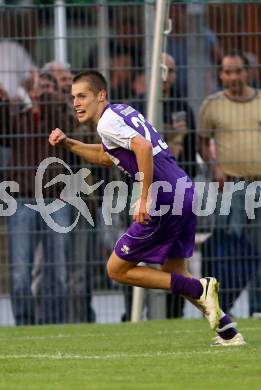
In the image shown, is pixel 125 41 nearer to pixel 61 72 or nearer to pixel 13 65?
pixel 61 72

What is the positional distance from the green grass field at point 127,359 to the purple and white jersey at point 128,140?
1268mm

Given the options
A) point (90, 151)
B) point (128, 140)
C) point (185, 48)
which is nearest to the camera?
point (128, 140)

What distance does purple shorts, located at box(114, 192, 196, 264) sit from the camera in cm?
962

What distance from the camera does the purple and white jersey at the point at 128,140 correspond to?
9.43m

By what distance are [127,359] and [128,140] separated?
157 centimetres

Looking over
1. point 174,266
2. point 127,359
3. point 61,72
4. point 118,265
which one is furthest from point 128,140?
point 61,72

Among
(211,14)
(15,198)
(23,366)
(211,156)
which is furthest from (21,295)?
(23,366)

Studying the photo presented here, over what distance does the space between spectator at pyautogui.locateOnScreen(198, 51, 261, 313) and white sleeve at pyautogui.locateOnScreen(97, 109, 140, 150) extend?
3.64 metres

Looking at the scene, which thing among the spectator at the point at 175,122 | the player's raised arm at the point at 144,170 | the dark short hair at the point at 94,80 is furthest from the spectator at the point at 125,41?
the player's raised arm at the point at 144,170

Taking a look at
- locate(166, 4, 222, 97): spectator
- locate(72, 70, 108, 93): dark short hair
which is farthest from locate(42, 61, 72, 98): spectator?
locate(72, 70, 108, 93): dark short hair

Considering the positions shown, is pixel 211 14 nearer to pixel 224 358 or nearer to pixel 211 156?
pixel 211 156

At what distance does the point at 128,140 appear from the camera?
938 centimetres

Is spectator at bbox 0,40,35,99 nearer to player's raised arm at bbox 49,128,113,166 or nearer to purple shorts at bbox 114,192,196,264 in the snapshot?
player's raised arm at bbox 49,128,113,166

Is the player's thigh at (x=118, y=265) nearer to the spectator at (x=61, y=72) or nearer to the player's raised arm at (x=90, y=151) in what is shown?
the player's raised arm at (x=90, y=151)
